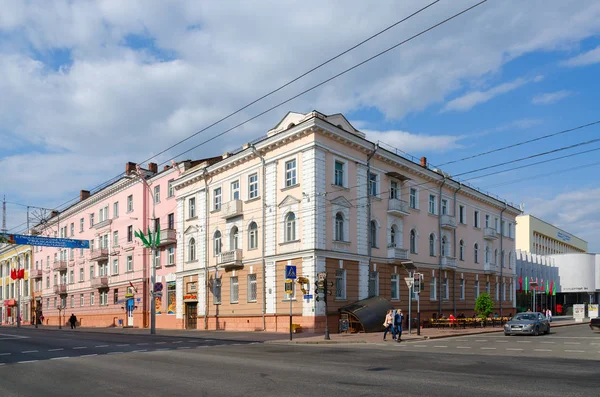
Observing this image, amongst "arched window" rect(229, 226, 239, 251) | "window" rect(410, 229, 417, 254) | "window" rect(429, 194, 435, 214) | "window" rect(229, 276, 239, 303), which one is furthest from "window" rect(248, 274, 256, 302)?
"window" rect(429, 194, 435, 214)

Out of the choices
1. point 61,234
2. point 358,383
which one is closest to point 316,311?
point 358,383

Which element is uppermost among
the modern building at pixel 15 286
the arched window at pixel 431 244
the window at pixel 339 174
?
the window at pixel 339 174

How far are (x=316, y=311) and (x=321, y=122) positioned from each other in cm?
1123

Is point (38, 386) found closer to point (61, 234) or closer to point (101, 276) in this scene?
point (101, 276)

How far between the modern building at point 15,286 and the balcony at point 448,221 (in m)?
57.9

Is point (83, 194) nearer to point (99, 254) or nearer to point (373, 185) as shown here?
point (99, 254)

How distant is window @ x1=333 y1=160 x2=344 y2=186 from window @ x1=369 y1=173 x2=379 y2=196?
3125 mm

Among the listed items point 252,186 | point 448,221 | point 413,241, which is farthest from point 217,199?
point 448,221

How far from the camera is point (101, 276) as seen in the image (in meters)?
58.9

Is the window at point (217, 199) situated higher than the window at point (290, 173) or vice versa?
the window at point (290, 173)

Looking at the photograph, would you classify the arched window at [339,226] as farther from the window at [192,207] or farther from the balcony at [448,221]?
the window at [192,207]

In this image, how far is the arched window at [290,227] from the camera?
34719 millimetres

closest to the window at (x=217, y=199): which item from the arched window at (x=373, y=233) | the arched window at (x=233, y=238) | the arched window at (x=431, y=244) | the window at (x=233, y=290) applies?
the arched window at (x=233, y=238)

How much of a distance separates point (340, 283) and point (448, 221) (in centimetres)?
1591
